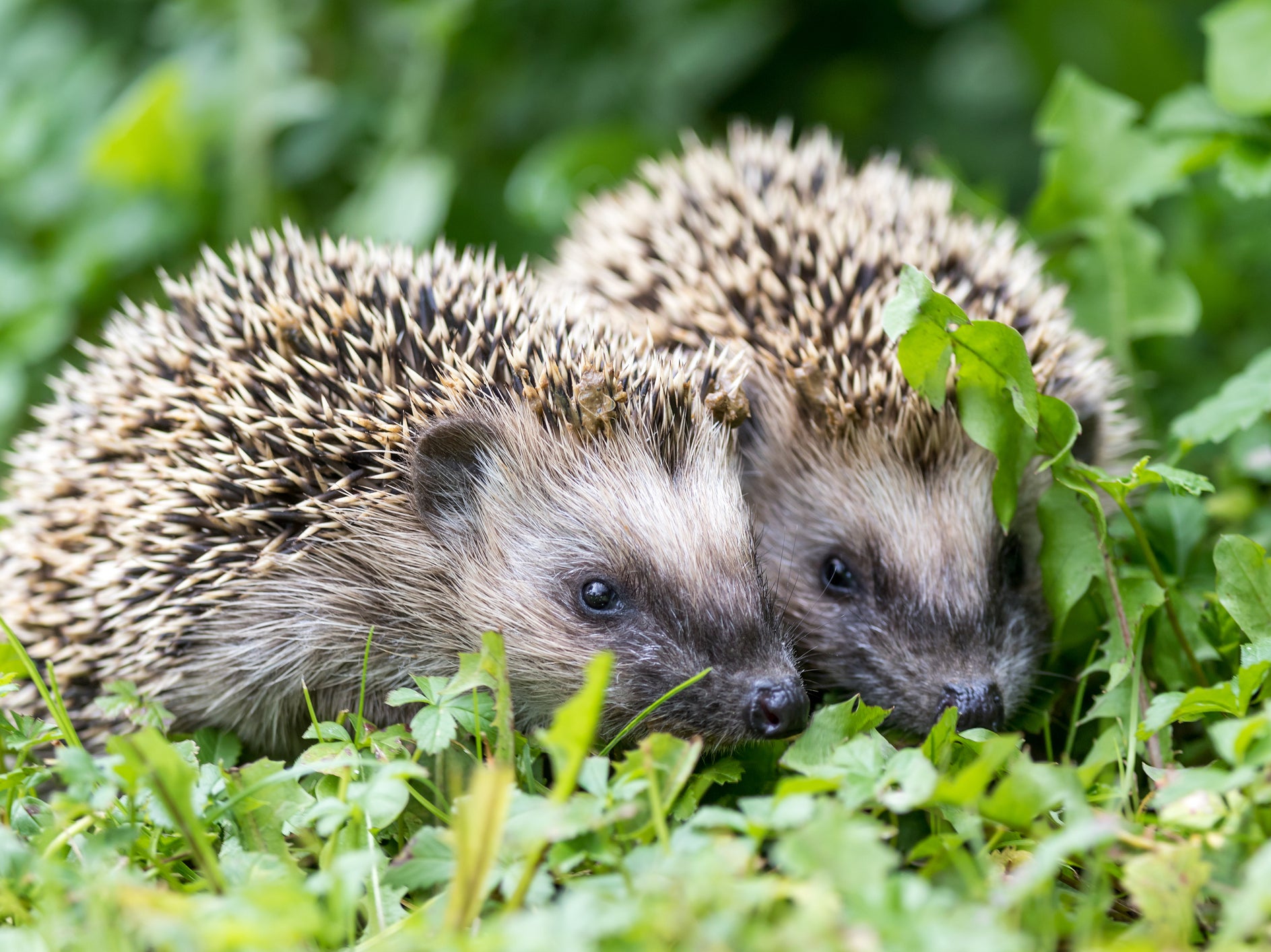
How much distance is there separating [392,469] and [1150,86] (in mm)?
2839

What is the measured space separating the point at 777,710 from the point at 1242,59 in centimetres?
201

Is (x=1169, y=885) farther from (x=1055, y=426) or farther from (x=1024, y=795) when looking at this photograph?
(x=1055, y=426)

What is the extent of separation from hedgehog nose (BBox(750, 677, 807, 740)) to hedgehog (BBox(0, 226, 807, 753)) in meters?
0.10

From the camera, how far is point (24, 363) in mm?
3689

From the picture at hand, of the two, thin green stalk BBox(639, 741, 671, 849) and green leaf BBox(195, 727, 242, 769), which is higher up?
green leaf BBox(195, 727, 242, 769)

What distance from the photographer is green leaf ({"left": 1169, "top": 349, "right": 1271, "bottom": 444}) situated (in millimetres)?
2273

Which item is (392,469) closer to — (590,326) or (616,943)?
(590,326)

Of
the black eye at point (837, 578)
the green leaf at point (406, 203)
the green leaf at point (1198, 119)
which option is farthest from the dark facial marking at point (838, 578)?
the green leaf at point (406, 203)

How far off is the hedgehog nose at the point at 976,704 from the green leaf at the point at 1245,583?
1.33 ft

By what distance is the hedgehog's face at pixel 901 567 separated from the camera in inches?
88.4

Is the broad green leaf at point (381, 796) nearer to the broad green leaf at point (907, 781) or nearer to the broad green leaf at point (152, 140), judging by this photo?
the broad green leaf at point (907, 781)

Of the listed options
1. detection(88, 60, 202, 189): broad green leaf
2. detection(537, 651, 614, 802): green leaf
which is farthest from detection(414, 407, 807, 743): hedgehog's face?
detection(88, 60, 202, 189): broad green leaf

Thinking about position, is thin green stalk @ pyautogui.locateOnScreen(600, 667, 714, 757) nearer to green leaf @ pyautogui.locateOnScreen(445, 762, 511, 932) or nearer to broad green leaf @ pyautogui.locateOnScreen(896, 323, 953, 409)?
green leaf @ pyautogui.locateOnScreen(445, 762, 511, 932)

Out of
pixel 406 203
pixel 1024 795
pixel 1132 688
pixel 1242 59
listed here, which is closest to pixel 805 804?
pixel 1024 795
